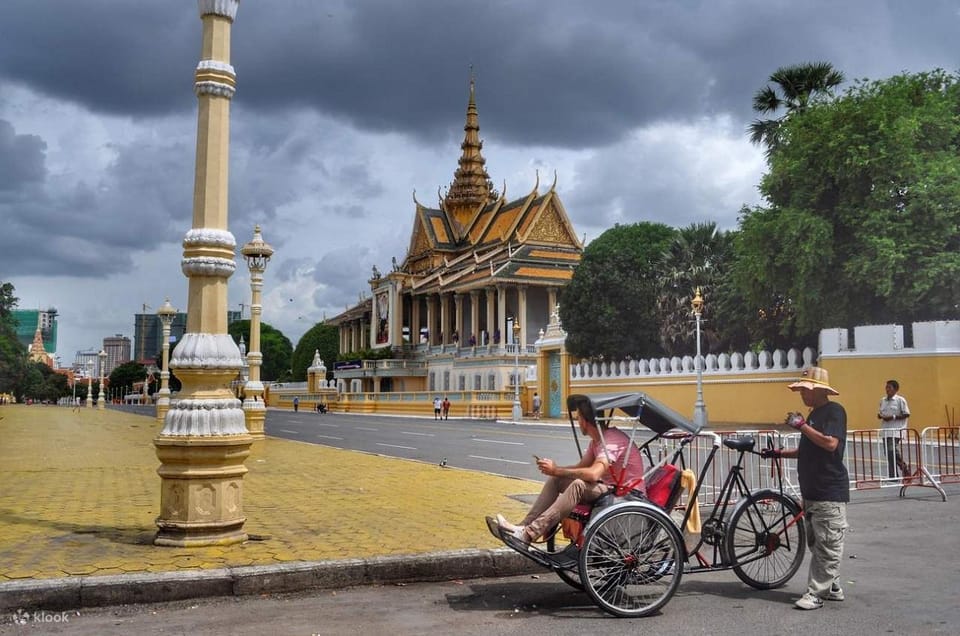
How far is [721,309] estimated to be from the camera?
3391 cm

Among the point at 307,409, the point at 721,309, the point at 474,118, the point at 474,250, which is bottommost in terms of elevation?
the point at 307,409

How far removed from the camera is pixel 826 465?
18.8 ft

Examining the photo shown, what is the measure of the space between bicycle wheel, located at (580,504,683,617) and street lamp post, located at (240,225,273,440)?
1656 cm

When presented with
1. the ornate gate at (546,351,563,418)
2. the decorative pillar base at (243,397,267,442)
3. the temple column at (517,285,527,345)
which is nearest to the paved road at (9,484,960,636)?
the decorative pillar base at (243,397,267,442)

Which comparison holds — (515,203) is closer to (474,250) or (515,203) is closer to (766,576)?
(474,250)

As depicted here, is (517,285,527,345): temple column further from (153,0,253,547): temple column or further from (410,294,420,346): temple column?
(153,0,253,547): temple column

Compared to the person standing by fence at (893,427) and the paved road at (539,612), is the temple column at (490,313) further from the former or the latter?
the paved road at (539,612)

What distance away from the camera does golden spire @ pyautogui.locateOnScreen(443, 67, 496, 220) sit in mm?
79188

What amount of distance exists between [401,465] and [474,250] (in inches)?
2246

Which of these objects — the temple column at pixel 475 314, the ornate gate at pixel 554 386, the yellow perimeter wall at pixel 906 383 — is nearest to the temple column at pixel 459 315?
the temple column at pixel 475 314

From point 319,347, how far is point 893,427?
293 ft

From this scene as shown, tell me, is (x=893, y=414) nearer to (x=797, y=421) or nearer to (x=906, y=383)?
(x=797, y=421)

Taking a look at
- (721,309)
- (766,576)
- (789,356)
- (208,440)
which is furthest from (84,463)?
(721,309)

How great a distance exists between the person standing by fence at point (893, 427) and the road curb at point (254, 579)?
707 cm
